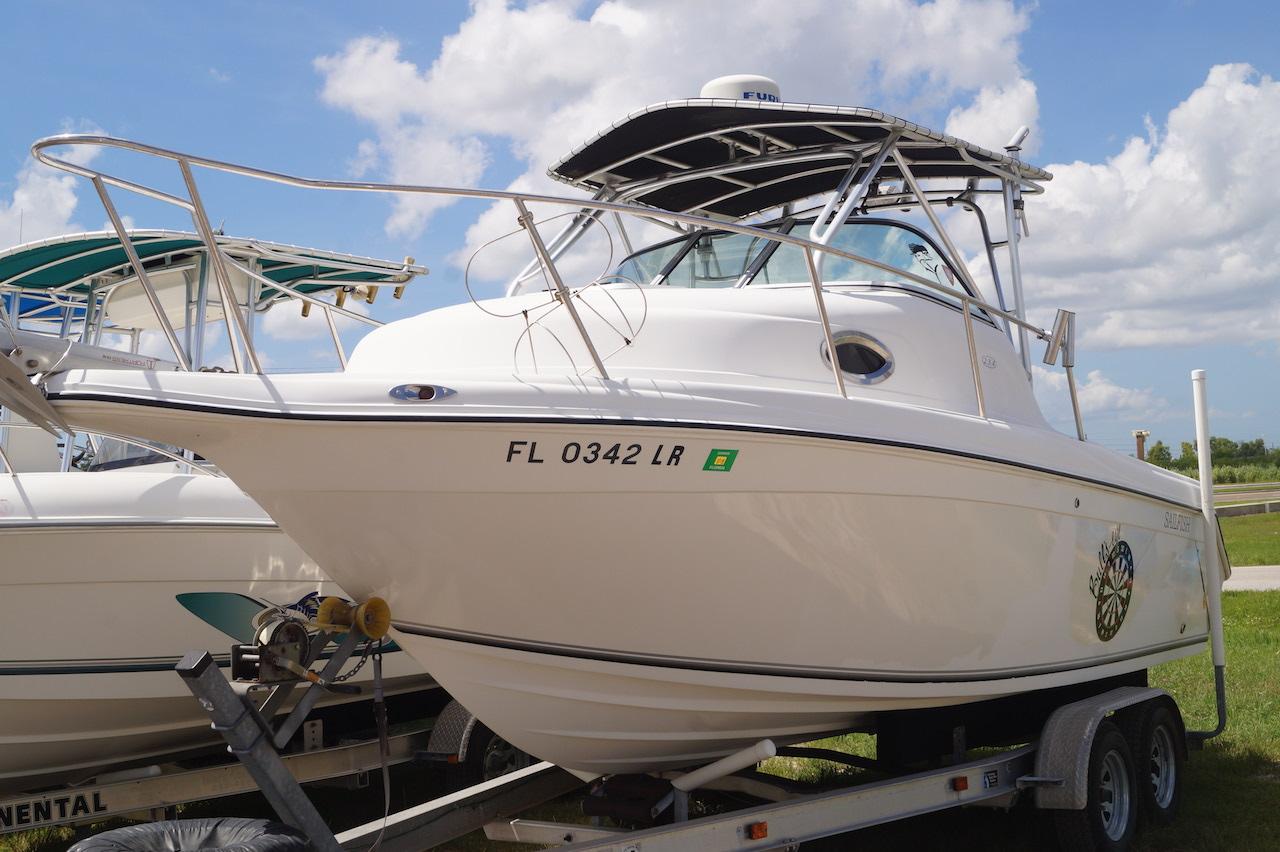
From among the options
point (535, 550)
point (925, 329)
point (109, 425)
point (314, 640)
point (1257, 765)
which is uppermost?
point (925, 329)

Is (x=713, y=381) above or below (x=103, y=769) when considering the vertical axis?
above

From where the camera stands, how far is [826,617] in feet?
13.2

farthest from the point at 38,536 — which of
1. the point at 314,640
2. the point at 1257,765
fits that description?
the point at 1257,765

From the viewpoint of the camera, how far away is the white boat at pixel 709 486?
11.4 feet

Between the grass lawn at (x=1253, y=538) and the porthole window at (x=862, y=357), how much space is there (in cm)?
1070

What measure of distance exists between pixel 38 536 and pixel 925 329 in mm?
3860

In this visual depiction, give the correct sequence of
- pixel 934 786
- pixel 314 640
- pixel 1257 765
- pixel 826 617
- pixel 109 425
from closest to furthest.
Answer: pixel 109 425, pixel 314 640, pixel 826 617, pixel 934 786, pixel 1257 765

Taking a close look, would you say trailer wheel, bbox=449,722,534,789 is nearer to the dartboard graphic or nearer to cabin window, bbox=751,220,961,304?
cabin window, bbox=751,220,961,304

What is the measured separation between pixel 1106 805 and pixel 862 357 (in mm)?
2219

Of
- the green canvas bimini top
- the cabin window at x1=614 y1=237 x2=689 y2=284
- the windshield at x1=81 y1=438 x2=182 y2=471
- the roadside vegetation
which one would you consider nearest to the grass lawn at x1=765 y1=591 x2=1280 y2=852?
the cabin window at x1=614 y1=237 x2=689 y2=284

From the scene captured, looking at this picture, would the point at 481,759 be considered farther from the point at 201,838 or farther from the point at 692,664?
the point at 201,838

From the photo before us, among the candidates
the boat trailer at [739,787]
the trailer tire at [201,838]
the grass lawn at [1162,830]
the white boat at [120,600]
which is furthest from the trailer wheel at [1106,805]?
the white boat at [120,600]

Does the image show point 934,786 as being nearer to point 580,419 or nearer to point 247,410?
point 580,419

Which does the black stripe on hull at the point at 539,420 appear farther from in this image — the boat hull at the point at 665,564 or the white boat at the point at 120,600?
the white boat at the point at 120,600
